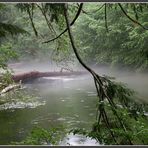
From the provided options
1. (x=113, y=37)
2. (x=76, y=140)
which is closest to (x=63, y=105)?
(x=76, y=140)

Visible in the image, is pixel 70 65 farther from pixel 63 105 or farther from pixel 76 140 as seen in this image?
pixel 76 140

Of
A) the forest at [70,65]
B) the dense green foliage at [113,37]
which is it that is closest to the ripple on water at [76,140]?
the forest at [70,65]

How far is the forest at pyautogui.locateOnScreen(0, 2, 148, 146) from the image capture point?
2.67 m

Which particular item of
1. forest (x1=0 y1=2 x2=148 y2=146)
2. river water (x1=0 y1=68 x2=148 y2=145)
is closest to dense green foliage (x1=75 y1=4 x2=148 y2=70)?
forest (x1=0 y1=2 x2=148 y2=146)

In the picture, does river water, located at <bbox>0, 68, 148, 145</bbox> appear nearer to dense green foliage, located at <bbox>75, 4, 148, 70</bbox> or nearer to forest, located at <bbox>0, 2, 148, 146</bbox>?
forest, located at <bbox>0, 2, 148, 146</bbox>

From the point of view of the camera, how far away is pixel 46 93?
9.75 ft

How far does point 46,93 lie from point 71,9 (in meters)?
0.70

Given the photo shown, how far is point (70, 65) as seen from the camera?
2893mm

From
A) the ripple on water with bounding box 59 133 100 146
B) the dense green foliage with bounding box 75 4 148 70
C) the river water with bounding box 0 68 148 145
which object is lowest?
the ripple on water with bounding box 59 133 100 146

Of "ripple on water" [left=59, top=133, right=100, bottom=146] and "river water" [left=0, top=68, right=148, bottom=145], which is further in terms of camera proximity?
"river water" [left=0, top=68, right=148, bottom=145]

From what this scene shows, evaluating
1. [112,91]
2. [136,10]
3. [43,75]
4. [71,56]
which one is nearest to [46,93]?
[43,75]

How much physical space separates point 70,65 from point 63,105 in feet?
1.02

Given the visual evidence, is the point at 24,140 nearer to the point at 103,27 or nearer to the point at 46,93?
the point at 46,93

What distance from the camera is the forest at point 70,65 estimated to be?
267 centimetres
